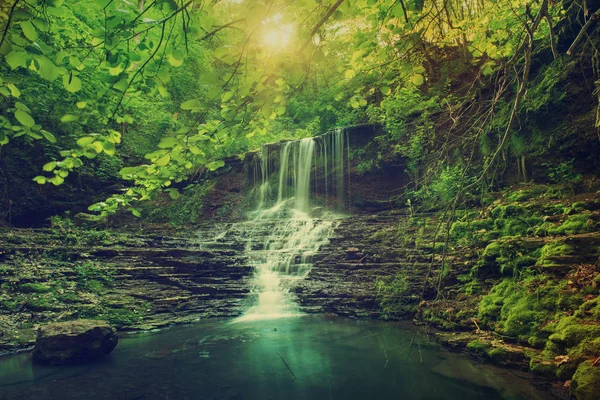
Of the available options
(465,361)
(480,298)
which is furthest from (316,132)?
(465,361)

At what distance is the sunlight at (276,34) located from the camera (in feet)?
6.22

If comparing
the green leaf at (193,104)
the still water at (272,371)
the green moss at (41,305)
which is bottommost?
the still water at (272,371)

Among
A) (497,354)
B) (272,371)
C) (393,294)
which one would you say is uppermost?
(393,294)

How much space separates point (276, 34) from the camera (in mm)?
1975

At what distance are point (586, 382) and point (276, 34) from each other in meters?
4.71

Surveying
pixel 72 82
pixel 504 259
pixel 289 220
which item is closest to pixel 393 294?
pixel 504 259

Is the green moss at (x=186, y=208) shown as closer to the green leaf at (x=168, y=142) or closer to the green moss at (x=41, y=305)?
the green moss at (x=41, y=305)

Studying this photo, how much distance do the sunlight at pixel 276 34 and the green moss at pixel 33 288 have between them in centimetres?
837

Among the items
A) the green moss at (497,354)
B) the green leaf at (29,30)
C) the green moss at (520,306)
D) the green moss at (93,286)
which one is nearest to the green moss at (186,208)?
the green moss at (93,286)

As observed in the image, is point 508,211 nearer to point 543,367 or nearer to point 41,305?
point 543,367

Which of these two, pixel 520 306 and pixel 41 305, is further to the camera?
pixel 41 305

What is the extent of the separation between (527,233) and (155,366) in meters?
7.24

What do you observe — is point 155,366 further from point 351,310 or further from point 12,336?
point 351,310

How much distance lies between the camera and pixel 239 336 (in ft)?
22.9
